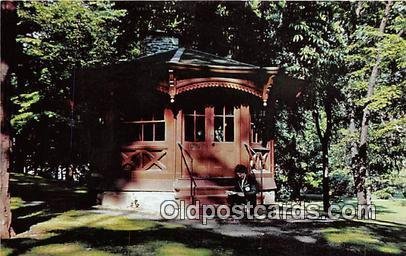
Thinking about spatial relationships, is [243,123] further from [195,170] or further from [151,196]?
[151,196]

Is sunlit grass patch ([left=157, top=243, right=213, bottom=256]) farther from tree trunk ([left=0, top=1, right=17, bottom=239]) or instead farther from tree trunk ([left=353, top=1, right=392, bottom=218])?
tree trunk ([left=353, top=1, right=392, bottom=218])

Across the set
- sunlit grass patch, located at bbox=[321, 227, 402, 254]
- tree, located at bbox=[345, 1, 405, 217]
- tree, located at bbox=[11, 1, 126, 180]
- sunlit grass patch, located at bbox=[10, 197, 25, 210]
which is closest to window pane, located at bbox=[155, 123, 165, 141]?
sunlit grass patch, located at bbox=[10, 197, 25, 210]

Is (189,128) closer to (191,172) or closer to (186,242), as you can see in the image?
(191,172)

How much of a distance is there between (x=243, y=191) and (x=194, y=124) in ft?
8.47

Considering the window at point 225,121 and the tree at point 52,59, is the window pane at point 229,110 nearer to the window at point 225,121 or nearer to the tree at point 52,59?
the window at point 225,121

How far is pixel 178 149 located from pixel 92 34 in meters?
11.6

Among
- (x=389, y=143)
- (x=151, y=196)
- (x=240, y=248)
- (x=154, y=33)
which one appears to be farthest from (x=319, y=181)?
(x=240, y=248)

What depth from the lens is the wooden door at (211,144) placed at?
13.6m

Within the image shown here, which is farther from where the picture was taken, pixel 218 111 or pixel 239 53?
pixel 239 53

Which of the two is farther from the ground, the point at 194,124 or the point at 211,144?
the point at 194,124

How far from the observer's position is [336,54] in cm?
1917

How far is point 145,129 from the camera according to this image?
45.9ft

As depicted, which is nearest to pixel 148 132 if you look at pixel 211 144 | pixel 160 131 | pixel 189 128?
pixel 160 131

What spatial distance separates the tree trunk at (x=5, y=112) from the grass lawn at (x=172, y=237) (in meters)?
0.47
